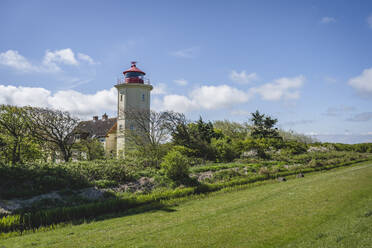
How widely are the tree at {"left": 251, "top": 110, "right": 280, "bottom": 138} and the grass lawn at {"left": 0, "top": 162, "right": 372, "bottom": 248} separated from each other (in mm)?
27086

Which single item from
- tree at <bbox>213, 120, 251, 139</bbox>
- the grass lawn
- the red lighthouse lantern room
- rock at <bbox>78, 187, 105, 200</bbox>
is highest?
the red lighthouse lantern room

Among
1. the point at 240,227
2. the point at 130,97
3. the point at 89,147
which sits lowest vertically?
the point at 240,227

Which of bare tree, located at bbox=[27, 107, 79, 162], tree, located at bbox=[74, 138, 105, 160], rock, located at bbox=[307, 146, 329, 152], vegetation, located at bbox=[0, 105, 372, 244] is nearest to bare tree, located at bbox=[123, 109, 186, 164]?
vegetation, located at bbox=[0, 105, 372, 244]

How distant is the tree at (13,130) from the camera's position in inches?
628

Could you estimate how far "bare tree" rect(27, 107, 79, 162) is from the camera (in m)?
18.2

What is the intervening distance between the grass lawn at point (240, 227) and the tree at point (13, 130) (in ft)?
38.1

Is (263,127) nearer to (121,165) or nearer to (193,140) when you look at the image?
(193,140)

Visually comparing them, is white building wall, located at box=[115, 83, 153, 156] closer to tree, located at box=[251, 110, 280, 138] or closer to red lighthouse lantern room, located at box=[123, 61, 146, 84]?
red lighthouse lantern room, located at box=[123, 61, 146, 84]

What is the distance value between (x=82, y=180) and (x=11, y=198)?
2695mm

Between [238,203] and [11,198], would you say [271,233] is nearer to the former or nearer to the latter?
[238,203]

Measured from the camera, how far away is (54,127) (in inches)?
736

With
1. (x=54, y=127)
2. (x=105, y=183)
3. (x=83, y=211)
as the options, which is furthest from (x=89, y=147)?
(x=83, y=211)

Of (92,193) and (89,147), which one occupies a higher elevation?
(89,147)

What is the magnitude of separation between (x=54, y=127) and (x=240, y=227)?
54.7 ft
